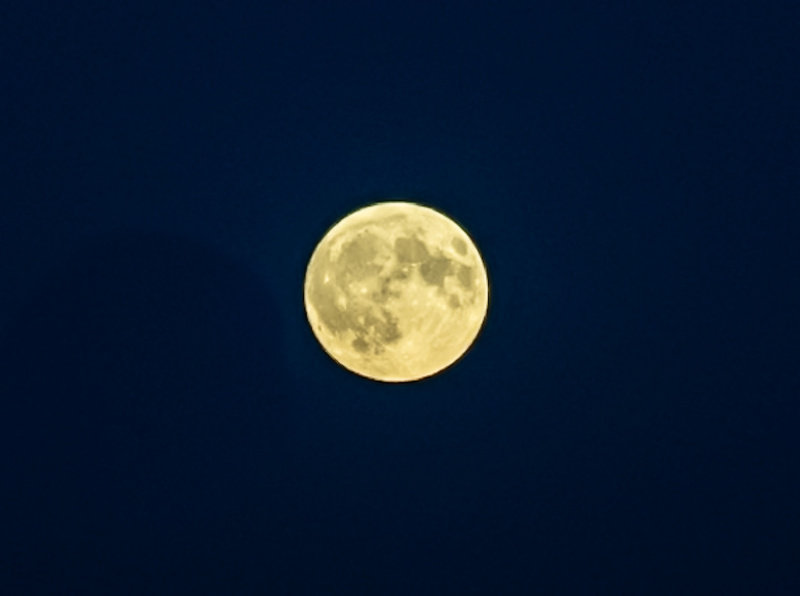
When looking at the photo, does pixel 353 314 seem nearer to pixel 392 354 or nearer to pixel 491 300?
pixel 392 354

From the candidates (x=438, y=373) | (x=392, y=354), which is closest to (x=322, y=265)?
(x=392, y=354)

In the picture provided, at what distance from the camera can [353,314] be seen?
1617 mm

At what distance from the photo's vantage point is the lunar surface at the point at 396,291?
5.24ft

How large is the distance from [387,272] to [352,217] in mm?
148

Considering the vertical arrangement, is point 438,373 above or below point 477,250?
below

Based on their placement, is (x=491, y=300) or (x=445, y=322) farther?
(x=491, y=300)

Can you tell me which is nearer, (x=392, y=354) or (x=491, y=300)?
(x=392, y=354)

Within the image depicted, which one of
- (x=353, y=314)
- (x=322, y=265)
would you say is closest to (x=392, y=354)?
(x=353, y=314)

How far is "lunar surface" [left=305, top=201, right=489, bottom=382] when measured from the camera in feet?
5.24

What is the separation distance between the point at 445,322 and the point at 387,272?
15cm

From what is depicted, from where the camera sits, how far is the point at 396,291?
1593mm

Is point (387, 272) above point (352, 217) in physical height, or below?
below

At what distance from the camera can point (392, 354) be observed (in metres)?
1.65

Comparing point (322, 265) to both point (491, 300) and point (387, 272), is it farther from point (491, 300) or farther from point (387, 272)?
point (491, 300)
